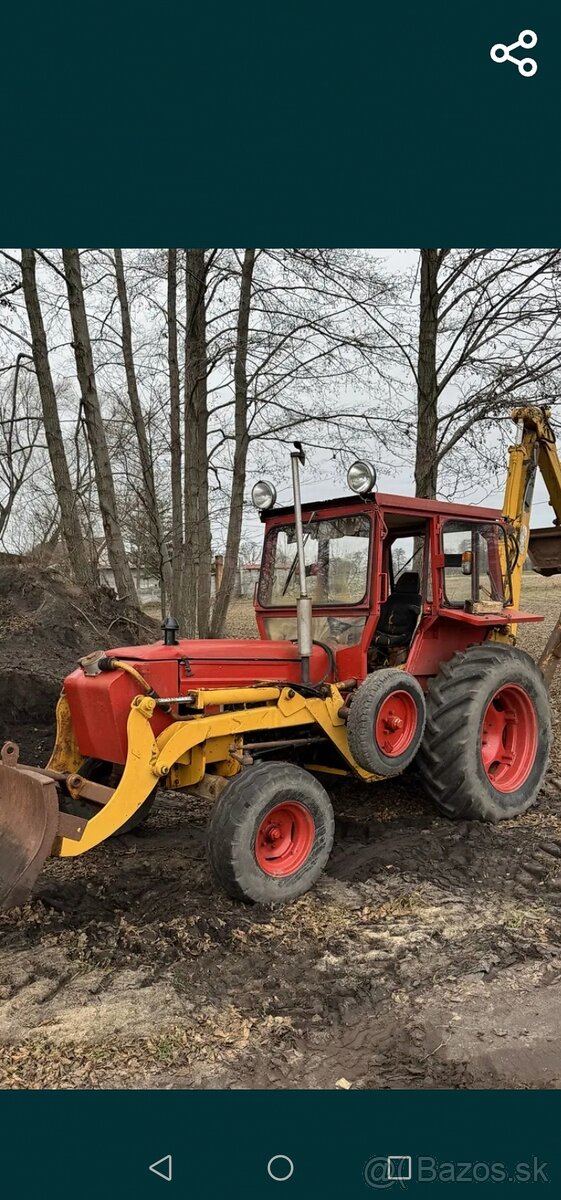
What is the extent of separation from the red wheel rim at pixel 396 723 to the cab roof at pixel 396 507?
1.30 meters


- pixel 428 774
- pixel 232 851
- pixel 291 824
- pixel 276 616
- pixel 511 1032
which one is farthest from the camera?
pixel 276 616

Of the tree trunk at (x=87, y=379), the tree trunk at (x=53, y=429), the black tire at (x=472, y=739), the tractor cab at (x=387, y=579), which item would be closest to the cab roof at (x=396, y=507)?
the tractor cab at (x=387, y=579)

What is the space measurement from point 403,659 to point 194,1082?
343 centimetres

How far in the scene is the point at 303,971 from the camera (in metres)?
3.90

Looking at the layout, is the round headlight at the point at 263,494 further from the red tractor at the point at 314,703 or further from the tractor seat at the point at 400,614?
the tractor seat at the point at 400,614

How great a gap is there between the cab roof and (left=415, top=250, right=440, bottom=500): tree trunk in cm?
401

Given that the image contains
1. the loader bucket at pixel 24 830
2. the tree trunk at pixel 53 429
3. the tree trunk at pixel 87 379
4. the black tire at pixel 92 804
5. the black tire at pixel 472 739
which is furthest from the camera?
the tree trunk at pixel 53 429

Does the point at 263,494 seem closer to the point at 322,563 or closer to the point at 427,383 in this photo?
the point at 322,563

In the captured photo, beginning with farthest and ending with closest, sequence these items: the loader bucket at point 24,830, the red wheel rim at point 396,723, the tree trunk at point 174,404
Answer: the tree trunk at point 174,404, the red wheel rim at point 396,723, the loader bucket at point 24,830

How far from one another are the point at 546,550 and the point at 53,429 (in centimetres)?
705

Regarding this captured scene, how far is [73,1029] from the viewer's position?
3.45 meters

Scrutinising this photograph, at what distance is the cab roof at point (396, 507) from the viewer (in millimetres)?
5445

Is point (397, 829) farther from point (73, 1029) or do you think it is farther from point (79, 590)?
point (79, 590)

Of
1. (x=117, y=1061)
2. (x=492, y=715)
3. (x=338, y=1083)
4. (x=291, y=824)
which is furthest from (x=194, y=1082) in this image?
(x=492, y=715)
